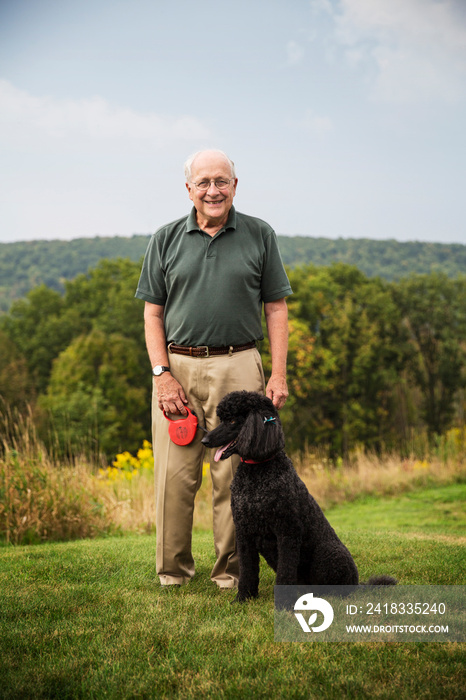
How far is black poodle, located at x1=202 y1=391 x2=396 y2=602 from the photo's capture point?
3168 millimetres

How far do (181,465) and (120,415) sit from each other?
87.2ft

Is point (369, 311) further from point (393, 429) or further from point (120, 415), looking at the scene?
point (120, 415)

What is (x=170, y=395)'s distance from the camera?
373 cm

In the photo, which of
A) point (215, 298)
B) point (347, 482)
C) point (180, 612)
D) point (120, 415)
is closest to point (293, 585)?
point (180, 612)

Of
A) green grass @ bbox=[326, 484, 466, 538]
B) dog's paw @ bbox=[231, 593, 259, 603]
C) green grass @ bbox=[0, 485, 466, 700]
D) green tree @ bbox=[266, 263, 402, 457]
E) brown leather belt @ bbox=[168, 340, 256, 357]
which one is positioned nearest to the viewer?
green grass @ bbox=[0, 485, 466, 700]

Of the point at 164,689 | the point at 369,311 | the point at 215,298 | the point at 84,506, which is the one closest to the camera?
the point at 164,689

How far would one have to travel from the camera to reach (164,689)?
2.32 m

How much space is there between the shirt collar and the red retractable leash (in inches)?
45.3

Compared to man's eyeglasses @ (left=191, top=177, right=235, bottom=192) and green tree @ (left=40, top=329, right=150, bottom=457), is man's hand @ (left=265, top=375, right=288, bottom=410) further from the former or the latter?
green tree @ (left=40, top=329, right=150, bottom=457)

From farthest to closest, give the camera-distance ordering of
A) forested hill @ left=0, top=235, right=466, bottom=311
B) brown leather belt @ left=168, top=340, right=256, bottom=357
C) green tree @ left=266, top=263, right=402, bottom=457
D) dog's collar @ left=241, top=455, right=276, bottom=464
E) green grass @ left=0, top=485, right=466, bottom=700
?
1. forested hill @ left=0, top=235, right=466, bottom=311
2. green tree @ left=266, top=263, right=402, bottom=457
3. brown leather belt @ left=168, top=340, right=256, bottom=357
4. dog's collar @ left=241, top=455, right=276, bottom=464
5. green grass @ left=0, top=485, right=466, bottom=700

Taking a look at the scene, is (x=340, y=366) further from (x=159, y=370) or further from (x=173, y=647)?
(x=173, y=647)

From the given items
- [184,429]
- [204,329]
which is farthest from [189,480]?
[204,329]

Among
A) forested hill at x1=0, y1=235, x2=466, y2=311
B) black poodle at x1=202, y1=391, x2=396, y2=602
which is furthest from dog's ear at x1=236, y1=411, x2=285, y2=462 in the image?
forested hill at x1=0, y1=235, x2=466, y2=311

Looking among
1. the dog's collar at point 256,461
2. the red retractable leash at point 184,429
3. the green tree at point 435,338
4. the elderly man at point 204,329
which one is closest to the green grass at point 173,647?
the elderly man at point 204,329
